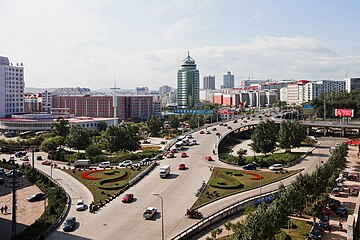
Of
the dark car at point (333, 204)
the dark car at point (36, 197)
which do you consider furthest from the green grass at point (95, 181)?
the dark car at point (333, 204)

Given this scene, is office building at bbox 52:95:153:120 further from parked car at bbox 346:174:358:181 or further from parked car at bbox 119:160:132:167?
parked car at bbox 346:174:358:181

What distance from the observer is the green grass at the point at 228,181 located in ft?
128

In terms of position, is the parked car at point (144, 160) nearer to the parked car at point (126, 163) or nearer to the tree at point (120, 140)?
the parked car at point (126, 163)

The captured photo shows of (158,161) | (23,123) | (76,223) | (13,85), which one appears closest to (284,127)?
(158,161)

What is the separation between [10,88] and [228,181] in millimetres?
108463

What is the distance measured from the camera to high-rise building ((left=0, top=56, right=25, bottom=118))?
12450cm

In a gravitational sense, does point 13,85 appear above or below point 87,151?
above

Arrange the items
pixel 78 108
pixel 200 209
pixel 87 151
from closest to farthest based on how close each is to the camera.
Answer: pixel 200 209, pixel 87 151, pixel 78 108

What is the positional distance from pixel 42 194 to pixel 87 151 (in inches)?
723

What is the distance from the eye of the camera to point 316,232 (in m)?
30.2

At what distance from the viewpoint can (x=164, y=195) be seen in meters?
39.8

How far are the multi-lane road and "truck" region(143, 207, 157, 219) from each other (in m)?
0.49

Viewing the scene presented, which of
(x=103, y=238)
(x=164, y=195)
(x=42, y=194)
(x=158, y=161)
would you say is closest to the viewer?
(x=103, y=238)

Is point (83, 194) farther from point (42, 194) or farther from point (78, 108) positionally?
point (78, 108)
